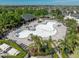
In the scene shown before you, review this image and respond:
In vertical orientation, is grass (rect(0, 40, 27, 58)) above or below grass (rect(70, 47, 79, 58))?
above

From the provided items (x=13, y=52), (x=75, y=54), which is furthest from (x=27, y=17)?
(x=75, y=54)

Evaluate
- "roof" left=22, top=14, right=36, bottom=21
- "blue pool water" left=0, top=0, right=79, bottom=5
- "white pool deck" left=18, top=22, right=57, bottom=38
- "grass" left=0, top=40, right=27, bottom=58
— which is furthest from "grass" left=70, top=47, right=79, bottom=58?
"roof" left=22, top=14, right=36, bottom=21

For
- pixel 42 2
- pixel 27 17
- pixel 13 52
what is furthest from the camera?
pixel 27 17

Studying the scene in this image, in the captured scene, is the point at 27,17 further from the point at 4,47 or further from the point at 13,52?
the point at 13,52

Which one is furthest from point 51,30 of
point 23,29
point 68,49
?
point 68,49

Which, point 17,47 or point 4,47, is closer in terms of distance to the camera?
point 4,47

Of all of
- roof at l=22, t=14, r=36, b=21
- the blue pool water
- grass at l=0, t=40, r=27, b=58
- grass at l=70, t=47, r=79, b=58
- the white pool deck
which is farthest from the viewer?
roof at l=22, t=14, r=36, b=21

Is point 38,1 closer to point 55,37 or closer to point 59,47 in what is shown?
point 55,37

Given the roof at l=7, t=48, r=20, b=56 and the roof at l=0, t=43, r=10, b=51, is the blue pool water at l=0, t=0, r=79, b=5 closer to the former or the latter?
the roof at l=0, t=43, r=10, b=51

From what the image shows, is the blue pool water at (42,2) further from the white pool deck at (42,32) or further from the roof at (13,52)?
the roof at (13,52)

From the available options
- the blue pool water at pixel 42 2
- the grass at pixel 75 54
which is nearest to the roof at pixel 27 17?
the blue pool water at pixel 42 2

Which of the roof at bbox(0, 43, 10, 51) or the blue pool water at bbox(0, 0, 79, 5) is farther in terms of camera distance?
the blue pool water at bbox(0, 0, 79, 5)
